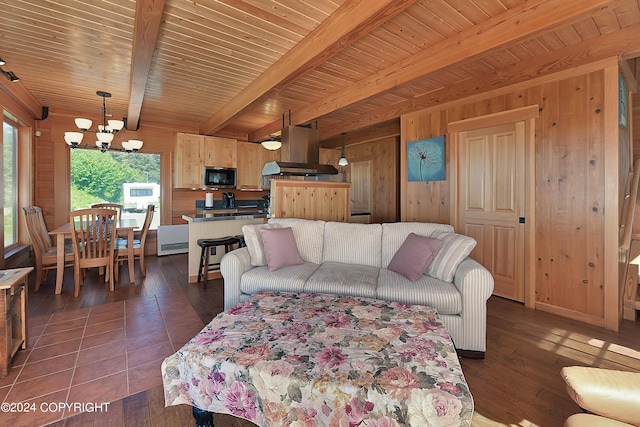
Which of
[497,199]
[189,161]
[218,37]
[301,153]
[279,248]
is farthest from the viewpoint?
[189,161]

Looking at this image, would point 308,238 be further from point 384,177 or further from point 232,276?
point 384,177

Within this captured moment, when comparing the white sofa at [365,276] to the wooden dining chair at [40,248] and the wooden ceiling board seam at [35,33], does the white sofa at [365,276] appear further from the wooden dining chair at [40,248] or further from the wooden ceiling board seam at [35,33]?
the wooden dining chair at [40,248]

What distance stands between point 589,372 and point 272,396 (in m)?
1.18

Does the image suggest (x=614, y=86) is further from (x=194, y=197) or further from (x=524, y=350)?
(x=194, y=197)

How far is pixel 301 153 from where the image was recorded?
4477mm

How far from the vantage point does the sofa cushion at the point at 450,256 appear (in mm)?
2215

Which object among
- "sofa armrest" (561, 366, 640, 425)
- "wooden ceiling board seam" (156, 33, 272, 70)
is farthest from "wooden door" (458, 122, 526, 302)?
"wooden ceiling board seam" (156, 33, 272, 70)

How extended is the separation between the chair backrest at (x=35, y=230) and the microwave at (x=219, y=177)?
2.48 metres

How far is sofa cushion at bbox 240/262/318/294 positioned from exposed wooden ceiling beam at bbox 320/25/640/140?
2.90m

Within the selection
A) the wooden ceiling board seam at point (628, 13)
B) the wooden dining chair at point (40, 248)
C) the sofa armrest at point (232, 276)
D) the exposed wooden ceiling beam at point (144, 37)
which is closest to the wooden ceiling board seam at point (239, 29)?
the exposed wooden ceiling beam at point (144, 37)

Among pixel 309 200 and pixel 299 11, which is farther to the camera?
pixel 309 200

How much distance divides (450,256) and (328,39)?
2.02m

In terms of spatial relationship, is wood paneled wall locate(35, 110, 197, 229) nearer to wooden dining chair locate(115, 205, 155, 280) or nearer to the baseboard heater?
the baseboard heater

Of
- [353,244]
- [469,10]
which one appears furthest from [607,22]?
[353,244]
